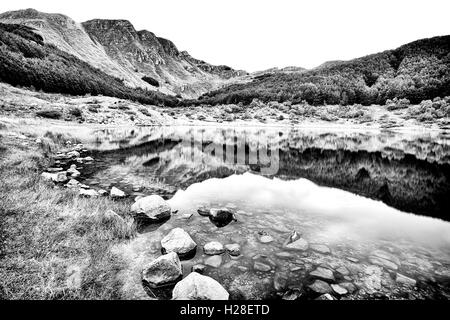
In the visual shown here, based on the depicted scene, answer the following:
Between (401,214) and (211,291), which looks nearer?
(211,291)

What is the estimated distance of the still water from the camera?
415 centimetres

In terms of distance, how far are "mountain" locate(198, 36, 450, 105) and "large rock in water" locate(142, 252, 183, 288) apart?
66749 millimetres

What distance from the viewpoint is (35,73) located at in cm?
4253

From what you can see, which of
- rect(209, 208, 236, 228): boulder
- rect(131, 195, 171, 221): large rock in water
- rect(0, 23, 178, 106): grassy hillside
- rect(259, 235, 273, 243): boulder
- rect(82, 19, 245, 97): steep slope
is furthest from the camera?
rect(82, 19, 245, 97): steep slope

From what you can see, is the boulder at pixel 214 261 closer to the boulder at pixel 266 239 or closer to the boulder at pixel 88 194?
the boulder at pixel 266 239

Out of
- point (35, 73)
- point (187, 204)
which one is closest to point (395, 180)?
point (187, 204)

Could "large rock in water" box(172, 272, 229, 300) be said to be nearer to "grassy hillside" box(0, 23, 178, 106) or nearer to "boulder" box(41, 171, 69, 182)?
"boulder" box(41, 171, 69, 182)

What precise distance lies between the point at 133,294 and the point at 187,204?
4.07 metres

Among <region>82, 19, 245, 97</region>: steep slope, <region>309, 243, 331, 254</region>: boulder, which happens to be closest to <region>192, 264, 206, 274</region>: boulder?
<region>309, 243, 331, 254</region>: boulder

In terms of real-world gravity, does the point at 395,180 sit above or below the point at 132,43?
below

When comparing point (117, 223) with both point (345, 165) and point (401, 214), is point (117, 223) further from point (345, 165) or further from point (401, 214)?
point (345, 165)

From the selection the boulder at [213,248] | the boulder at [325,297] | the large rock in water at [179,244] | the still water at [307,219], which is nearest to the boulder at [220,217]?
the still water at [307,219]

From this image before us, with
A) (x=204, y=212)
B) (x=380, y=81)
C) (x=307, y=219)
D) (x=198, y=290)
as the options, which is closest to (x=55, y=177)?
(x=204, y=212)
